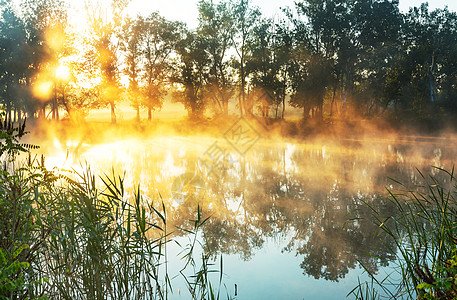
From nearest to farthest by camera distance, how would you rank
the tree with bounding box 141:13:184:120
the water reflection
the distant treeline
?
the water reflection < the distant treeline < the tree with bounding box 141:13:184:120

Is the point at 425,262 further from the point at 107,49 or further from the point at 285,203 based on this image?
the point at 107,49

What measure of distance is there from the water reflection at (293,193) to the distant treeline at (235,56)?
1603 cm

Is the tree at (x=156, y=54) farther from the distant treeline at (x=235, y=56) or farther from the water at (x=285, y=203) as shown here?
the water at (x=285, y=203)

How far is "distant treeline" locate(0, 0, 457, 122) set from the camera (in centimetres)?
3291

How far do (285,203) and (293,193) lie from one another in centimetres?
120

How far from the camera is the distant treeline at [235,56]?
32.9 m

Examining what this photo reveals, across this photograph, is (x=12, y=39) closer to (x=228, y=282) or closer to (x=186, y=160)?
(x=186, y=160)

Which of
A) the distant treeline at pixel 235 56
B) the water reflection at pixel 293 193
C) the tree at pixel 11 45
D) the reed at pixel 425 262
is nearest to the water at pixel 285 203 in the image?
the water reflection at pixel 293 193

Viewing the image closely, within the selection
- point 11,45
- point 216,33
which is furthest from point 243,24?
point 11,45

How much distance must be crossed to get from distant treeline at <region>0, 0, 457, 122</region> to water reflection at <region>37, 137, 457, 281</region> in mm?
16028

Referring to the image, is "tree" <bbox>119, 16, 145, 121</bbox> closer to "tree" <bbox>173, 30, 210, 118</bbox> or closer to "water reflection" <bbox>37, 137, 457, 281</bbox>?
"tree" <bbox>173, 30, 210, 118</bbox>

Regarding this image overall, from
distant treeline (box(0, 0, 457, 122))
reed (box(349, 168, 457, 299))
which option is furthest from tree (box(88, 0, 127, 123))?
reed (box(349, 168, 457, 299))

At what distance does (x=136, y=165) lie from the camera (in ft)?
47.9

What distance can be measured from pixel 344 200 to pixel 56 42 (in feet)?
104
